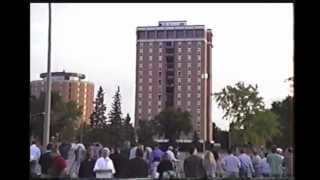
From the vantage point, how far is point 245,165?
14211 millimetres

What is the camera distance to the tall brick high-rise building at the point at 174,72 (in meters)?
57.7

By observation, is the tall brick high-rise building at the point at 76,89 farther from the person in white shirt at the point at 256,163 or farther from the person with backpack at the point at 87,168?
the person with backpack at the point at 87,168

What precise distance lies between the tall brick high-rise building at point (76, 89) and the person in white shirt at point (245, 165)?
26664mm

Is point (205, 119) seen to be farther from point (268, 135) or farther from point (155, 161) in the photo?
point (155, 161)

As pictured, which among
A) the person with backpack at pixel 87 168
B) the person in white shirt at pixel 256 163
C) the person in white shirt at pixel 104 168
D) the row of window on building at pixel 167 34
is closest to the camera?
the person in white shirt at pixel 104 168

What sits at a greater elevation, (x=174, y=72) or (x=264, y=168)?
(x=174, y=72)

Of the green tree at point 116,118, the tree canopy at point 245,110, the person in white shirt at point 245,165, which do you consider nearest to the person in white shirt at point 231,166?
the person in white shirt at point 245,165

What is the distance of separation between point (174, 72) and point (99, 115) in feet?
40.6

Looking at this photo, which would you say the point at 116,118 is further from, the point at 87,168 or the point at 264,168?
the point at 87,168

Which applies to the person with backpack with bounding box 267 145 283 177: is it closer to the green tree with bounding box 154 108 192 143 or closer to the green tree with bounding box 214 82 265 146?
the green tree with bounding box 214 82 265 146

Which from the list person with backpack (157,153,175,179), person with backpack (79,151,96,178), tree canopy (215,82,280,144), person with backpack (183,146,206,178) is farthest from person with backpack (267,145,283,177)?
tree canopy (215,82,280,144)

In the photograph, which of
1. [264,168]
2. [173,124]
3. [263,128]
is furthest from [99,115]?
[264,168]

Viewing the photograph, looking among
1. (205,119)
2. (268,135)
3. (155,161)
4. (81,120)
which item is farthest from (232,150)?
(205,119)
